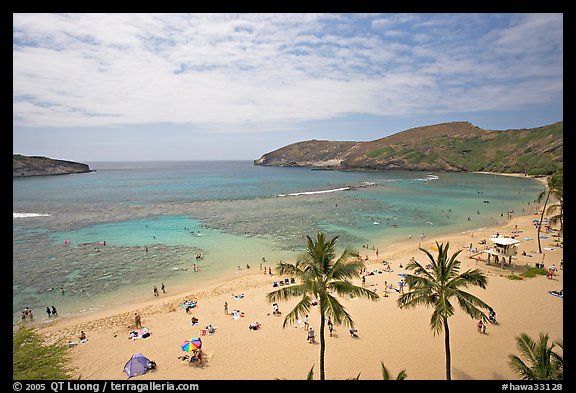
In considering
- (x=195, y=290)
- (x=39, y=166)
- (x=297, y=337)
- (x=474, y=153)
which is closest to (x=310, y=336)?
(x=297, y=337)

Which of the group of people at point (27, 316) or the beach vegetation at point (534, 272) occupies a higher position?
the beach vegetation at point (534, 272)

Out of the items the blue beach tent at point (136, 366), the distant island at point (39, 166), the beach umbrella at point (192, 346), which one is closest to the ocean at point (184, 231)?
the blue beach tent at point (136, 366)

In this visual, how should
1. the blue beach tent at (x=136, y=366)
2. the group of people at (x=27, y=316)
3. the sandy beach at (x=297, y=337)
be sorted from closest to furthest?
1. the blue beach tent at (x=136, y=366)
2. the sandy beach at (x=297, y=337)
3. the group of people at (x=27, y=316)

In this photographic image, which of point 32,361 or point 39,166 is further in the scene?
point 39,166

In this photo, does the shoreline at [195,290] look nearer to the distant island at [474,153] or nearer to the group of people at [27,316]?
the group of people at [27,316]

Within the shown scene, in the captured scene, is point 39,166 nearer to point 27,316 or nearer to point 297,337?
point 27,316

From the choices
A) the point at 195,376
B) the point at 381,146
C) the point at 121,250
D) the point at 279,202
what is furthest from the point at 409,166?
the point at 195,376
